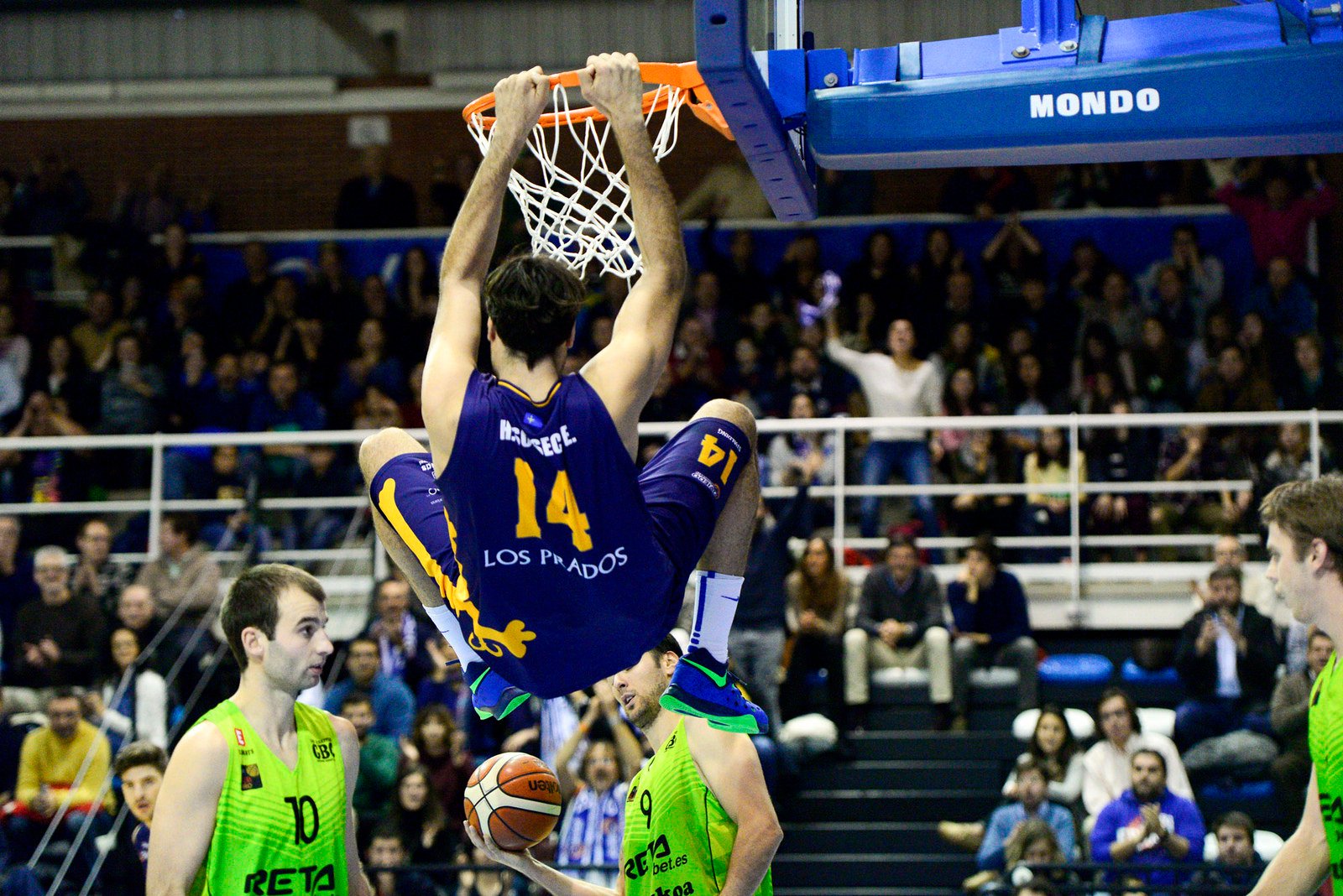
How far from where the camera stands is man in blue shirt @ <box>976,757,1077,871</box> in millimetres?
9734

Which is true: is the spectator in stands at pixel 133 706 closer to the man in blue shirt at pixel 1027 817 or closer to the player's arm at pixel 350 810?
the man in blue shirt at pixel 1027 817

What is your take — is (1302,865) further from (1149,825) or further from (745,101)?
(1149,825)

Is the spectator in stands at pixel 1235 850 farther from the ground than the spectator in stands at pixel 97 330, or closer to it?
closer to it

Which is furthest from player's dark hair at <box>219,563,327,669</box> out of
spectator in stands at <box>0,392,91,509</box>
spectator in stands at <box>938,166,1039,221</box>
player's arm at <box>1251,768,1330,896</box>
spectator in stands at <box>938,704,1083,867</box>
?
spectator in stands at <box>938,166,1039,221</box>

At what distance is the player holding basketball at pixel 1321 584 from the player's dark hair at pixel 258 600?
3096 millimetres

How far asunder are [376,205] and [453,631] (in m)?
12.9

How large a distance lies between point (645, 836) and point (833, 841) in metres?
5.21

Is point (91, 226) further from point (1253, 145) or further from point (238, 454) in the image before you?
point (1253, 145)

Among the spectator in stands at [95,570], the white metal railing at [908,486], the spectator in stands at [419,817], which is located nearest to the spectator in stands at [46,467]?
the white metal railing at [908,486]

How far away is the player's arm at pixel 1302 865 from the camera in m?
4.93

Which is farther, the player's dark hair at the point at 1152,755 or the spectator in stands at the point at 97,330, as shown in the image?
the spectator in stands at the point at 97,330

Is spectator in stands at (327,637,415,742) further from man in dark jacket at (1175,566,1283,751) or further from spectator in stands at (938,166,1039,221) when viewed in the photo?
spectator in stands at (938,166,1039,221)

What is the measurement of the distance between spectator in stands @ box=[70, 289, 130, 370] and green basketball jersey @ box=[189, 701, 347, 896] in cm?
1142

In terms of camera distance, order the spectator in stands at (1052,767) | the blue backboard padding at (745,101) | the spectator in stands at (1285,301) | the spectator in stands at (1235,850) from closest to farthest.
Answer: the blue backboard padding at (745,101), the spectator in stands at (1235,850), the spectator in stands at (1052,767), the spectator in stands at (1285,301)
